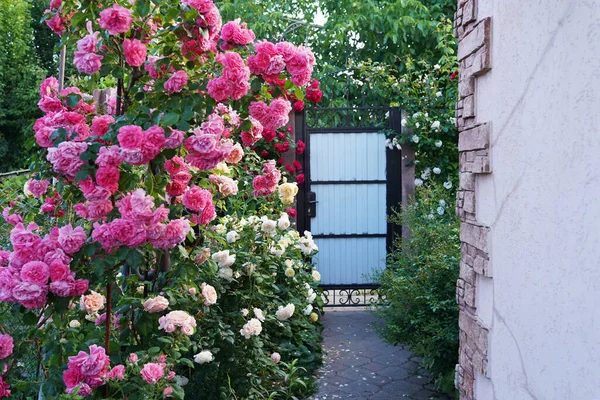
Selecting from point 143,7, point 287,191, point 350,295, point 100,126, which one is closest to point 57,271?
point 100,126

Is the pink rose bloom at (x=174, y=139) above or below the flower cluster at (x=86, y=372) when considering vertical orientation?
above

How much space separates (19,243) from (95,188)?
12.0 inches

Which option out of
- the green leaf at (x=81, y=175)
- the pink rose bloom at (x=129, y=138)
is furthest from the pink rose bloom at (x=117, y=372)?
the pink rose bloom at (x=129, y=138)

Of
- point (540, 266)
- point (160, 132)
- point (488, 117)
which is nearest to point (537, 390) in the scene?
point (540, 266)

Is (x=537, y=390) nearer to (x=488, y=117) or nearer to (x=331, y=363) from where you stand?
(x=488, y=117)

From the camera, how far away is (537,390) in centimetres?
187

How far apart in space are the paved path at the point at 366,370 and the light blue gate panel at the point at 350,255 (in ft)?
2.87

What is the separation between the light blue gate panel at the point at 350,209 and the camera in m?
6.72

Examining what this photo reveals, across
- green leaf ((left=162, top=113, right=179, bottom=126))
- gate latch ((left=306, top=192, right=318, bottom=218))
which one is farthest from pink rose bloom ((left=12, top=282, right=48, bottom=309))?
gate latch ((left=306, top=192, right=318, bottom=218))

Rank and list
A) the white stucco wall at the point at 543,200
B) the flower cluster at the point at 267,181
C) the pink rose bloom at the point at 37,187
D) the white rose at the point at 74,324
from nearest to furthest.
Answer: the white stucco wall at the point at 543,200
the pink rose bloom at the point at 37,187
the white rose at the point at 74,324
the flower cluster at the point at 267,181

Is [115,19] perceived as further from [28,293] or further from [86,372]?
[86,372]

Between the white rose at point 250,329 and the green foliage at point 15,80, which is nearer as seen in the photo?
the white rose at point 250,329

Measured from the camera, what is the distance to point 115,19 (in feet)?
7.15

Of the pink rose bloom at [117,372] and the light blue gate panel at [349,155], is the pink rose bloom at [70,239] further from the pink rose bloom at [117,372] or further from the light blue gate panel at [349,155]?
the light blue gate panel at [349,155]
